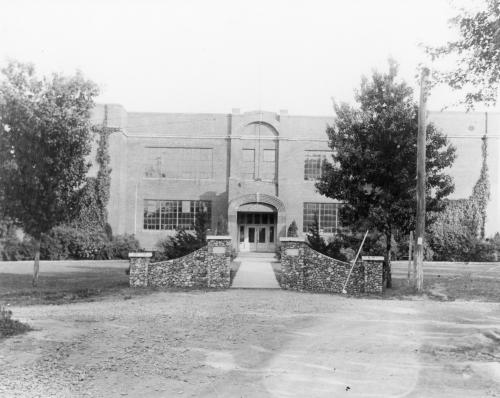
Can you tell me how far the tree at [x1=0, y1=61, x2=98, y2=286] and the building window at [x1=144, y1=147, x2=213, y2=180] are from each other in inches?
789

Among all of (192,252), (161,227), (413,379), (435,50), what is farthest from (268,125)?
(413,379)

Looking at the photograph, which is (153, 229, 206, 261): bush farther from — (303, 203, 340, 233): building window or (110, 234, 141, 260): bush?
(303, 203, 340, 233): building window

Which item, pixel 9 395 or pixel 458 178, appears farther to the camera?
pixel 458 178

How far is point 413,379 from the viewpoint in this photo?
6.89 metres

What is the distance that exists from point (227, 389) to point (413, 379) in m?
2.35

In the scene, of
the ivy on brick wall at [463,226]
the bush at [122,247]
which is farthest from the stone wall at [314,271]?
the bush at [122,247]

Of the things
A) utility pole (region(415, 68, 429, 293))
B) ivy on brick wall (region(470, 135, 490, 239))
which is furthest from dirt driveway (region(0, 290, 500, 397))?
ivy on brick wall (region(470, 135, 490, 239))

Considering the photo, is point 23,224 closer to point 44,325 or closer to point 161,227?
point 44,325

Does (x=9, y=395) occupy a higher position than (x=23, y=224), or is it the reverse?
(x=23, y=224)

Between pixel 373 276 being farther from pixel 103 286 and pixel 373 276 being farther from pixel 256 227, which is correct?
pixel 256 227

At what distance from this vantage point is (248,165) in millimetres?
36875

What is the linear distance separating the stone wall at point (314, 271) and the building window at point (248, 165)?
20378 millimetres

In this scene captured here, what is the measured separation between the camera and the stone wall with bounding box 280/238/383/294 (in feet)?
53.5

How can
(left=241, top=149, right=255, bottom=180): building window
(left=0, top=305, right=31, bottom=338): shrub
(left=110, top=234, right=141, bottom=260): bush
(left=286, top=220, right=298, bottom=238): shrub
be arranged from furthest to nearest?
(left=241, top=149, right=255, bottom=180): building window, (left=286, top=220, right=298, bottom=238): shrub, (left=110, top=234, right=141, bottom=260): bush, (left=0, top=305, right=31, bottom=338): shrub
